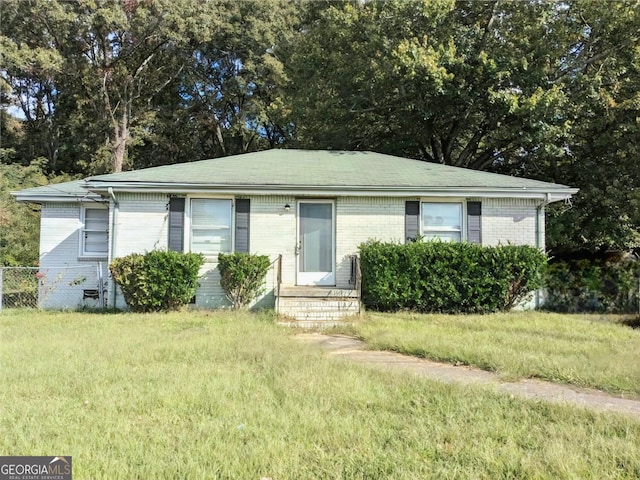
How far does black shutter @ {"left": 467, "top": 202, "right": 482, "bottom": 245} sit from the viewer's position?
10961mm

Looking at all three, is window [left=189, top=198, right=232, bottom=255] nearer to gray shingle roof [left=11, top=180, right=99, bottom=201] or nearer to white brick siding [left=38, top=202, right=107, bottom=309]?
white brick siding [left=38, top=202, right=107, bottom=309]

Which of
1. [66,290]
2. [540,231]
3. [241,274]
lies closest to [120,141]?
[66,290]

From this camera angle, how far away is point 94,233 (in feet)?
39.8

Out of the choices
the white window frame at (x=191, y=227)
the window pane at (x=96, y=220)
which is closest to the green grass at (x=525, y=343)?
the white window frame at (x=191, y=227)

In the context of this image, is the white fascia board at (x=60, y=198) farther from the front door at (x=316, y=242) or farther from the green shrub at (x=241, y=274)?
the front door at (x=316, y=242)

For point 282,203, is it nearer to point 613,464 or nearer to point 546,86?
point 613,464

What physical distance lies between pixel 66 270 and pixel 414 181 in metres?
9.47

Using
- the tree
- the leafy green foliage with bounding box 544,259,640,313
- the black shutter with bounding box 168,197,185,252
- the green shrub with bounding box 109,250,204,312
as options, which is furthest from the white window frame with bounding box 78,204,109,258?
the leafy green foliage with bounding box 544,259,640,313

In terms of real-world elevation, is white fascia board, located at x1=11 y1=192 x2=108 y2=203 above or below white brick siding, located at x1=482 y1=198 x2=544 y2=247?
above

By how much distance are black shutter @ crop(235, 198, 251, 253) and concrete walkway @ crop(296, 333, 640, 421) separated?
4.41 metres

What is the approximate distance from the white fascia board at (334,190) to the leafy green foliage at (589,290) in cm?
206

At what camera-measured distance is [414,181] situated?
11086 mm

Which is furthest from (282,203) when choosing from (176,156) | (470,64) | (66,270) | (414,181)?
(176,156)

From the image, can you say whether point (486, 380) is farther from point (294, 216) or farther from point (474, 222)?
point (294, 216)
